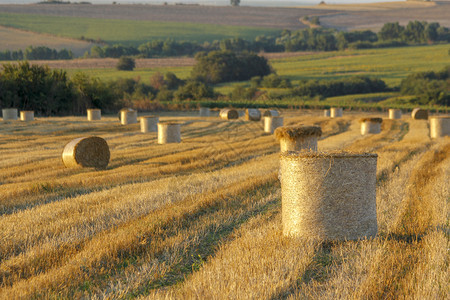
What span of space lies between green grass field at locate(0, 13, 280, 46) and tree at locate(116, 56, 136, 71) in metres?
26.0

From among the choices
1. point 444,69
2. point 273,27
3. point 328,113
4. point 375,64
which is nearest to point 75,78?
point 328,113

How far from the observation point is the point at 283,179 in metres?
7.47

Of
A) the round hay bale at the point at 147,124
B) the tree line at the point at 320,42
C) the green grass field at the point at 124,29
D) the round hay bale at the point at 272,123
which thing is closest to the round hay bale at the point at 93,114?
the round hay bale at the point at 147,124

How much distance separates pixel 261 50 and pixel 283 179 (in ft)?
398

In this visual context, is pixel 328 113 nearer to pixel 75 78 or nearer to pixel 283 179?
pixel 75 78

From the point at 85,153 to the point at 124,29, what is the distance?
12367cm

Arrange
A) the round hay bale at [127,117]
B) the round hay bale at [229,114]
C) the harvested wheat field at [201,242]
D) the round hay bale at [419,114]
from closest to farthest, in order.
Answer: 1. the harvested wheat field at [201,242]
2. the round hay bale at [127,117]
3. the round hay bale at [229,114]
4. the round hay bale at [419,114]

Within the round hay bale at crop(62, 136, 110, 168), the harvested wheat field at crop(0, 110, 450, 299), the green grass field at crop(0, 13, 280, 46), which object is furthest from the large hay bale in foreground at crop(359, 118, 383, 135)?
the green grass field at crop(0, 13, 280, 46)

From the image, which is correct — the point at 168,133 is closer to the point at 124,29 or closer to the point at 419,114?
the point at 419,114

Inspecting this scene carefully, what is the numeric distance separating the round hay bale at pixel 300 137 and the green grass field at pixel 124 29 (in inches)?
4179

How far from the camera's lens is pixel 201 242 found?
7379 mm

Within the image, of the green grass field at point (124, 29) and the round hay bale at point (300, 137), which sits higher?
the green grass field at point (124, 29)

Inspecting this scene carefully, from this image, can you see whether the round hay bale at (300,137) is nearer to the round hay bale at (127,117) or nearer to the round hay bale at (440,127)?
the round hay bale at (440,127)

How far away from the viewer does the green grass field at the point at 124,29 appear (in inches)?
4688
